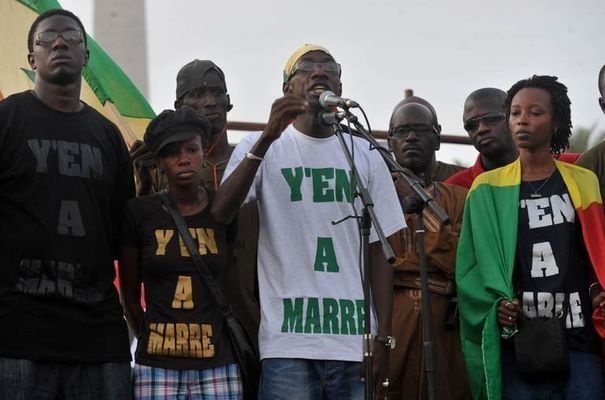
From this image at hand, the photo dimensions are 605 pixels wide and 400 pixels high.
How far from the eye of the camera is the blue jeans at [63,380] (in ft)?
18.7

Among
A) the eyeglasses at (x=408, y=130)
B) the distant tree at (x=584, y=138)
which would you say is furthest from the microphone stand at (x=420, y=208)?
the distant tree at (x=584, y=138)

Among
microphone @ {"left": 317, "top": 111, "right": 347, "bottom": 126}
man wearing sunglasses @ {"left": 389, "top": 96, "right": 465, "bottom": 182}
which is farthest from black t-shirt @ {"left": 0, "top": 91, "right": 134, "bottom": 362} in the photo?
man wearing sunglasses @ {"left": 389, "top": 96, "right": 465, "bottom": 182}

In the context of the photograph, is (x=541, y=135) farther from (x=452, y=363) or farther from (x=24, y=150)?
(x=24, y=150)

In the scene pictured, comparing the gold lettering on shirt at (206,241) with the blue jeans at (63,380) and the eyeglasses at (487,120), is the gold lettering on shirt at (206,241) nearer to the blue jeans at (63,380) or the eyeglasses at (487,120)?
the blue jeans at (63,380)

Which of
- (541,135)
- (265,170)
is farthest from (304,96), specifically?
(541,135)

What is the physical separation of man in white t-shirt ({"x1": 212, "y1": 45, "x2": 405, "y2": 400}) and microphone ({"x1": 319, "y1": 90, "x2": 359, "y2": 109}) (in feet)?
0.28

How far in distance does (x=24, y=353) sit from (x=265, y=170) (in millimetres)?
1425

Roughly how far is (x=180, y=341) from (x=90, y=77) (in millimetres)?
2978

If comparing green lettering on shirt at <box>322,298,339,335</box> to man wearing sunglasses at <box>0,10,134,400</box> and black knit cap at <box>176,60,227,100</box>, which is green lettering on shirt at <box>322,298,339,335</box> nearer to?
man wearing sunglasses at <box>0,10,134,400</box>

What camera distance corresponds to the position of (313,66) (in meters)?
6.45

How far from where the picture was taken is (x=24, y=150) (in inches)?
234

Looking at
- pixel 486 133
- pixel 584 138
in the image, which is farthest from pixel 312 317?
pixel 584 138

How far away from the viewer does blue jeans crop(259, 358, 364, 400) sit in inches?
236

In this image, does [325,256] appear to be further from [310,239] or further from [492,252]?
[492,252]
